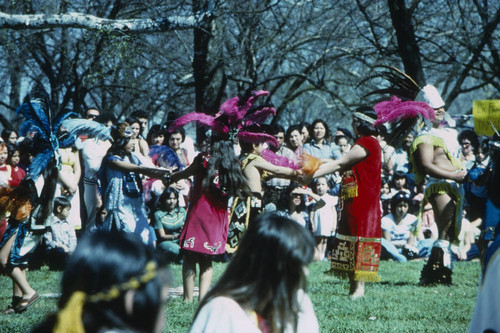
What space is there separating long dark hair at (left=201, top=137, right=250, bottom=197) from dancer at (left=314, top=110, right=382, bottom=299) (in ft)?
3.06

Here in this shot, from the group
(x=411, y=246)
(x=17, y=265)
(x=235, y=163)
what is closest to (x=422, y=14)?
(x=411, y=246)

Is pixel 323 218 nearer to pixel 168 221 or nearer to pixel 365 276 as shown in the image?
pixel 168 221

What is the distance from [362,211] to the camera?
5836 mm

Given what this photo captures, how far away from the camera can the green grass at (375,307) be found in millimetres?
4832

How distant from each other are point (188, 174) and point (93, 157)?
213 cm

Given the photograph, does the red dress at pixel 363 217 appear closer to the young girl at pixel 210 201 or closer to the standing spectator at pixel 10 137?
the young girl at pixel 210 201

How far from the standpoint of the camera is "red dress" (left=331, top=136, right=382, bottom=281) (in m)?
5.82

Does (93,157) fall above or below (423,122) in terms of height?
below

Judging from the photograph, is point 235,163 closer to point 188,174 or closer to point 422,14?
point 188,174

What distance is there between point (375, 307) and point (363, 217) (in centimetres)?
78

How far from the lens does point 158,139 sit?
29.3 ft

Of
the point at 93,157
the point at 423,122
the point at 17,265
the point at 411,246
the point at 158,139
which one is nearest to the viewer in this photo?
the point at 17,265

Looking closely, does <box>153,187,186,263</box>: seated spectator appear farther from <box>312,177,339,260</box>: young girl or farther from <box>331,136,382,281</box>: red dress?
<box>331,136,382,281</box>: red dress

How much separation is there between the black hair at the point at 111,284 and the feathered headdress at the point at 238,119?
371cm
